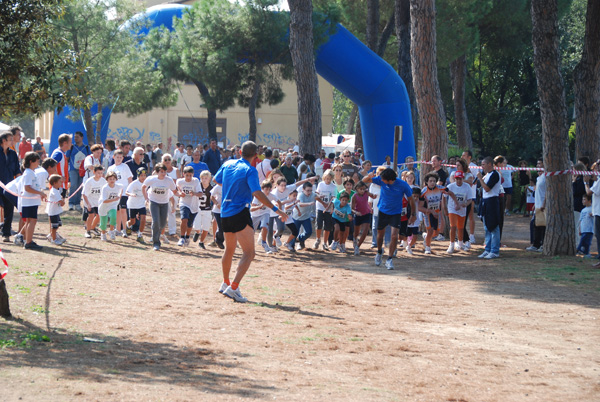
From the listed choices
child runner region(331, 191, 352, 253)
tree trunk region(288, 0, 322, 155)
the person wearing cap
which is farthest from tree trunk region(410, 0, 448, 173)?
tree trunk region(288, 0, 322, 155)

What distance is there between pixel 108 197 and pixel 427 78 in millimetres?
7897

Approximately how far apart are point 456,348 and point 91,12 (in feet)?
69.7

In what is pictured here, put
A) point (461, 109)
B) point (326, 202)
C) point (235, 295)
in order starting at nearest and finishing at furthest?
point (235, 295)
point (326, 202)
point (461, 109)

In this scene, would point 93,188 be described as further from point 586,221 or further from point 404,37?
point 404,37

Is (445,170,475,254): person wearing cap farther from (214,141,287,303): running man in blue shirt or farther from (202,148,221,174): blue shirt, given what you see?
(202,148,221,174): blue shirt

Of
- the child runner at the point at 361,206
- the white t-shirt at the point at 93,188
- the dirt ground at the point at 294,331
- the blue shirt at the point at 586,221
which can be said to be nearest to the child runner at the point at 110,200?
the white t-shirt at the point at 93,188

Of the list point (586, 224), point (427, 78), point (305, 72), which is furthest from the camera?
point (305, 72)

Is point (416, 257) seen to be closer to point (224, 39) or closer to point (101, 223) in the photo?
point (101, 223)

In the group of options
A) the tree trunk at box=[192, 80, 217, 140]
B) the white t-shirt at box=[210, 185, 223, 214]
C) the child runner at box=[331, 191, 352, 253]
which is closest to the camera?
the white t-shirt at box=[210, 185, 223, 214]

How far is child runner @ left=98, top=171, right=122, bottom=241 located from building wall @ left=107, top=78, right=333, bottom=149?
32.6m

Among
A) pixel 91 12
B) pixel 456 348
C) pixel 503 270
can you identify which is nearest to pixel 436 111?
pixel 503 270

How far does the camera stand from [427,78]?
17.9 metres

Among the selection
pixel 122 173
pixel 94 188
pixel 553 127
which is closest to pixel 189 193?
pixel 122 173

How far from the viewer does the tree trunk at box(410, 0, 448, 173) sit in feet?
57.9
